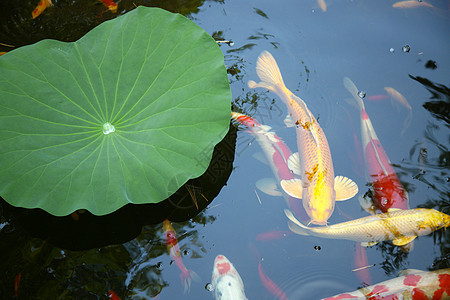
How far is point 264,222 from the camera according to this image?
2174 millimetres

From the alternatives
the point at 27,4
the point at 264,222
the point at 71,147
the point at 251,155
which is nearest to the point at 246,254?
the point at 264,222

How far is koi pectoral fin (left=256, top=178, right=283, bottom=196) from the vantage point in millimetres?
2254

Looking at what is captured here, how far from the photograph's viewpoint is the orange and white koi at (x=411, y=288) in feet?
6.00

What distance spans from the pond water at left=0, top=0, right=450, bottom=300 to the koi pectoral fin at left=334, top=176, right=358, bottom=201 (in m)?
0.05

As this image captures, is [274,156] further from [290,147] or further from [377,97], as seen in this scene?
[377,97]

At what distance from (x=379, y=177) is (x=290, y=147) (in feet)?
1.83

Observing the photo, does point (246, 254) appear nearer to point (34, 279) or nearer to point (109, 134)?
point (109, 134)

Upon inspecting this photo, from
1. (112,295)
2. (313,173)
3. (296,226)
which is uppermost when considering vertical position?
(313,173)

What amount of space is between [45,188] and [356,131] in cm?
183

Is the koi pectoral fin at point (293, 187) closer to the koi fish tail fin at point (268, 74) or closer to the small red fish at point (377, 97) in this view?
the koi fish tail fin at point (268, 74)

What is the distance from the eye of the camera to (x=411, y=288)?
1.85 m

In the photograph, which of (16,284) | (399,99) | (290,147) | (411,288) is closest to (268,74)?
(290,147)

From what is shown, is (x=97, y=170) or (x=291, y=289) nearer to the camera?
(x=97, y=170)

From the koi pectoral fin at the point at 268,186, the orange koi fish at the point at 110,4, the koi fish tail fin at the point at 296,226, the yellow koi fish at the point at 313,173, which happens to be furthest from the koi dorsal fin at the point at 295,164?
the orange koi fish at the point at 110,4
